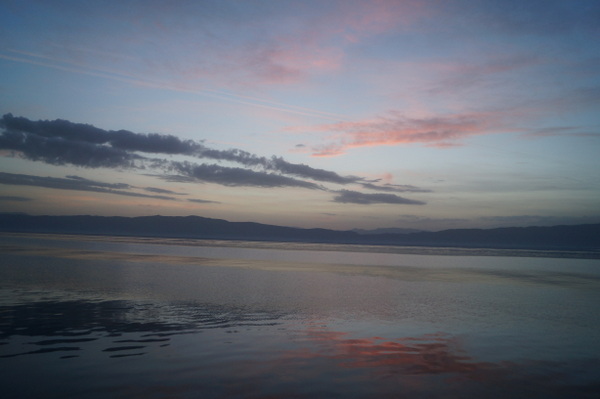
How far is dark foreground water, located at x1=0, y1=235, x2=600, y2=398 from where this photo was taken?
854 centimetres

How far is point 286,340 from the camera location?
11828 mm

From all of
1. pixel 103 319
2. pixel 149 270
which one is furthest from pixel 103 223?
pixel 103 319

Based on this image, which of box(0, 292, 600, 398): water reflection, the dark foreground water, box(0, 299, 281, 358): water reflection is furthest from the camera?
box(0, 299, 281, 358): water reflection

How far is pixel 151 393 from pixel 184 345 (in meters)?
3.12

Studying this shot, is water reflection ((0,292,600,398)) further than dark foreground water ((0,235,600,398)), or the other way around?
dark foreground water ((0,235,600,398))

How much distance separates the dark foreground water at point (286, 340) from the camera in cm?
854

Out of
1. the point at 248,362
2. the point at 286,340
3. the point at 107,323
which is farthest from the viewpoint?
the point at 107,323

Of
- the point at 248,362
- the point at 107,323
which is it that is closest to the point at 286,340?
the point at 248,362

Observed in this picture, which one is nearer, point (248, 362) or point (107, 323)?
point (248, 362)

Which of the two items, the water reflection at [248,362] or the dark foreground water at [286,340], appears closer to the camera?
the water reflection at [248,362]

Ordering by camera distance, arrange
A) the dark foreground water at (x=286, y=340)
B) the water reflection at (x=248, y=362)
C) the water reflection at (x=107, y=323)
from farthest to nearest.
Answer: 1. the water reflection at (x=107, y=323)
2. the dark foreground water at (x=286, y=340)
3. the water reflection at (x=248, y=362)

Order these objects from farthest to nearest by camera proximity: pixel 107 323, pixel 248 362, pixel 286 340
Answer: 1. pixel 107 323
2. pixel 286 340
3. pixel 248 362

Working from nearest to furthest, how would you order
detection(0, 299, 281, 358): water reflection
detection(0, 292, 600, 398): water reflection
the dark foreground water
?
1. detection(0, 292, 600, 398): water reflection
2. the dark foreground water
3. detection(0, 299, 281, 358): water reflection

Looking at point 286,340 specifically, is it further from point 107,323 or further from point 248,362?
point 107,323
